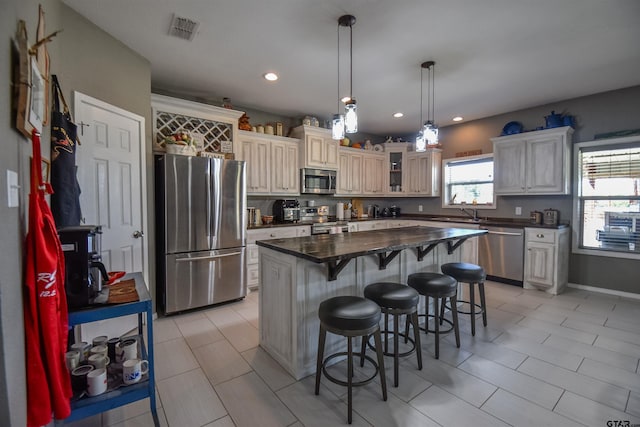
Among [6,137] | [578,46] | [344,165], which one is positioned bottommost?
[6,137]

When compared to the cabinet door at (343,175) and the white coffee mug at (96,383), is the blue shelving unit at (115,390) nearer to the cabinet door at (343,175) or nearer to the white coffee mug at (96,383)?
the white coffee mug at (96,383)

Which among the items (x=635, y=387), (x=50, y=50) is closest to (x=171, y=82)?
(x=50, y=50)

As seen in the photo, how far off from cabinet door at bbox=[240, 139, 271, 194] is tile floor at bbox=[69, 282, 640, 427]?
204 centimetres

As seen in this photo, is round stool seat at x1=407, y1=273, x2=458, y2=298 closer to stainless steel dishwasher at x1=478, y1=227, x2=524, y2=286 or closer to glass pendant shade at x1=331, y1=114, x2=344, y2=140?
glass pendant shade at x1=331, y1=114, x2=344, y2=140

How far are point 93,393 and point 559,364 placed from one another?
3.16 metres

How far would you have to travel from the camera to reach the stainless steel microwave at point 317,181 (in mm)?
4895

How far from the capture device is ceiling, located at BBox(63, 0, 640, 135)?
2.21 m

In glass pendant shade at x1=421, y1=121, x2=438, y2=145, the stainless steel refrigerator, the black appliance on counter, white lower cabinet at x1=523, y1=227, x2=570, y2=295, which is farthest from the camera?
the black appliance on counter

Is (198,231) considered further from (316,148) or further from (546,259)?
(546,259)

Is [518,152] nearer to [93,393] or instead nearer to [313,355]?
[313,355]

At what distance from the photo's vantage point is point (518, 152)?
445cm

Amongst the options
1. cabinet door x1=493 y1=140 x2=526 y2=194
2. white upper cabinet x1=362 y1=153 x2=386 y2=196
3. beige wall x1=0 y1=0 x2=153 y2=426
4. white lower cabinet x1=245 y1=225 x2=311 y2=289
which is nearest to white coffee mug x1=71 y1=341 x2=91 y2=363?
beige wall x1=0 y1=0 x2=153 y2=426

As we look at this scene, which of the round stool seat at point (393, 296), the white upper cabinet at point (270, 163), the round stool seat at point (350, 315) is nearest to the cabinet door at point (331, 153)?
the white upper cabinet at point (270, 163)

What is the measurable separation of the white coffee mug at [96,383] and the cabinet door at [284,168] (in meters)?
3.32
